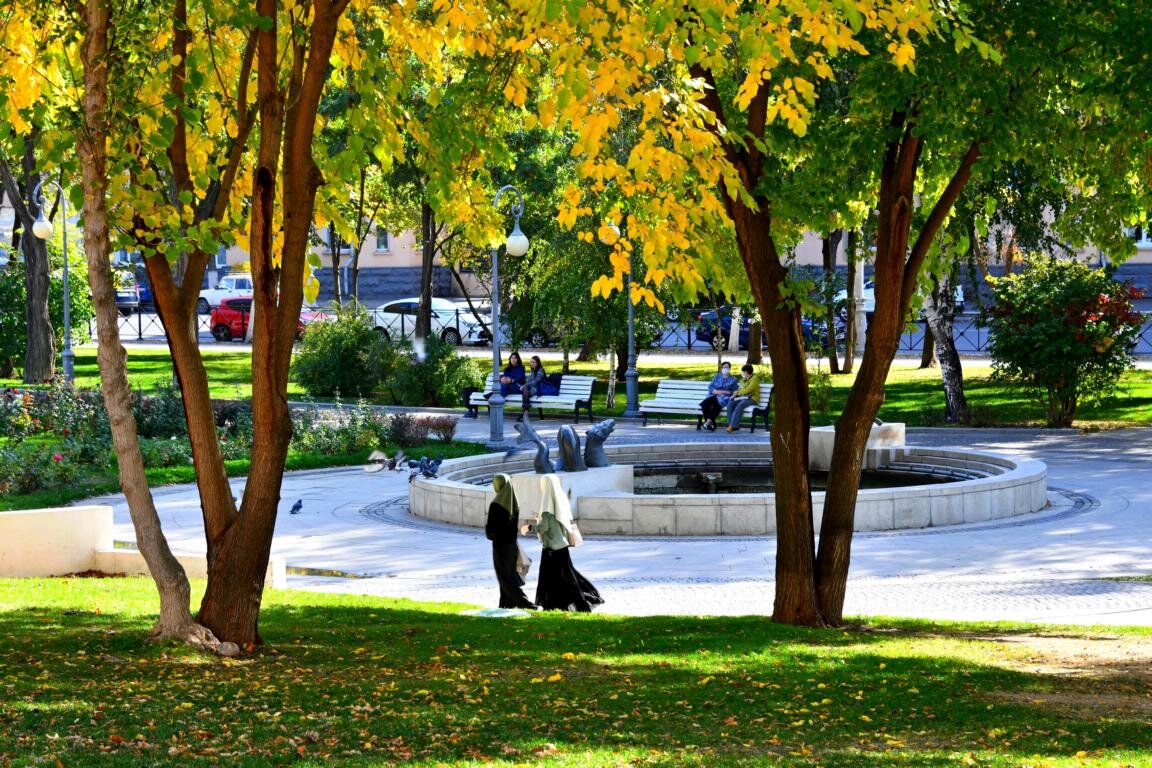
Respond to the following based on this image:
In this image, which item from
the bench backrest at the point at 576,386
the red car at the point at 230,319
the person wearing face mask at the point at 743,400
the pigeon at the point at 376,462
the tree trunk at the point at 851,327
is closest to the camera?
the pigeon at the point at 376,462

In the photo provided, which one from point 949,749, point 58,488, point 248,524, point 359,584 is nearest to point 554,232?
point 58,488

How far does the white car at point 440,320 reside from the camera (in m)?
44.3

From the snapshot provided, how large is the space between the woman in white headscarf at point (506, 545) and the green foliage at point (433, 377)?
699 inches

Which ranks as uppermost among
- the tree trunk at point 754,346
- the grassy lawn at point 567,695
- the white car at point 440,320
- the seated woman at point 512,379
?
the white car at point 440,320

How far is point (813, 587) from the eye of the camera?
1044 centimetres

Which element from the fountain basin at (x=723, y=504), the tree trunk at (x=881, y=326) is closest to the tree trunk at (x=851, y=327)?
the fountain basin at (x=723, y=504)

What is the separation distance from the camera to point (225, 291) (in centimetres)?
5503

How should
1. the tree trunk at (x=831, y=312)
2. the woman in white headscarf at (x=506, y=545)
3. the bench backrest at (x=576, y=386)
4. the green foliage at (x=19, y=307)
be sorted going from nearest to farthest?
the woman in white headscarf at (x=506, y=545) < the bench backrest at (x=576, y=386) < the tree trunk at (x=831, y=312) < the green foliage at (x=19, y=307)

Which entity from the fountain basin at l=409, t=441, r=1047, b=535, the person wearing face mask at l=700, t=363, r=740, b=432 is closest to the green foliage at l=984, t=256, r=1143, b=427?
the person wearing face mask at l=700, t=363, r=740, b=432

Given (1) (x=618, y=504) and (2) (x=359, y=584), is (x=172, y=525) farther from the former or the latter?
(1) (x=618, y=504)

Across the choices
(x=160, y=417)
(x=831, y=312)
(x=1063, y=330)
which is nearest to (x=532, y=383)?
(x=831, y=312)

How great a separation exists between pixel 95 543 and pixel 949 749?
29.0ft

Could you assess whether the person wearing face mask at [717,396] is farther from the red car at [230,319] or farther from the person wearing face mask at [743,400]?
the red car at [230,319]

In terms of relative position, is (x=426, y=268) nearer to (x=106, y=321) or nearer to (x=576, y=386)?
(x=576, y=386)
